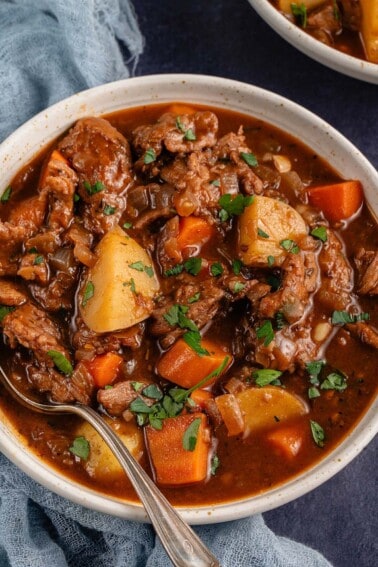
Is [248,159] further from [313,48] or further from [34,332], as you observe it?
[34,332]

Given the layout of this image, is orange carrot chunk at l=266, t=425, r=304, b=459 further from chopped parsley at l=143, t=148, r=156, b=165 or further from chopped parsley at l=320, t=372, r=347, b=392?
chopped parsley at l=143, t=148, r=156, b=165

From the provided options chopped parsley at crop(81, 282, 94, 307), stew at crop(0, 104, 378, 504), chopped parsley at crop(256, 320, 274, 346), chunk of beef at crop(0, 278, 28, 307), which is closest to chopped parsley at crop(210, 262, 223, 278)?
stew at crop(0, 104, 378, 504)

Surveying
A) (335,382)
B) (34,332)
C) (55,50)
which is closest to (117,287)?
(34,332)

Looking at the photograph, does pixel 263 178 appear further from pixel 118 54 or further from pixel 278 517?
pixel 278 517

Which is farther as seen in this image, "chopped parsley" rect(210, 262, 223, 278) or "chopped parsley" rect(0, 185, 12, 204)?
"chopped parsley" rect(0, 185, 12, 204)

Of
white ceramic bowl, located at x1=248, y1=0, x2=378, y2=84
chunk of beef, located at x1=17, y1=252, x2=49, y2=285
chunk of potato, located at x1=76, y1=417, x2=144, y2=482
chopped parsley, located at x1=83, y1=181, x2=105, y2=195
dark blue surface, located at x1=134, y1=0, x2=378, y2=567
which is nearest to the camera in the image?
chunk of potato, located at x1=76, y1=417, x2=144, y2=482

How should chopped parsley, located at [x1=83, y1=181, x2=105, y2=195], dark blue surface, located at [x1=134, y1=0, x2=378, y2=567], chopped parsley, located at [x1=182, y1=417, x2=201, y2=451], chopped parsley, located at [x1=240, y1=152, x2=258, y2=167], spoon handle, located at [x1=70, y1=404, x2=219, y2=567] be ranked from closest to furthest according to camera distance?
1. spoon handle, located at [x1=70, y1=404, x2=219, y2=567]
2. chopped parsley, located at [x1=182, y1=417, x2=201, y2=451]
3. chopped parsley, located at [x1=83, y1=181, x2=105, y2=195]
4. chopped parsley, located at [x1=240, y1=152, x2=258, y2=167]
5. dark blue surface, located at [x1=134, y1=0, x2=378, y2=567]

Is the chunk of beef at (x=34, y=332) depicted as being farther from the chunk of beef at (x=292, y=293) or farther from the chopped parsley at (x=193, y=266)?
the chunk of beef at (x=292, y=293)
